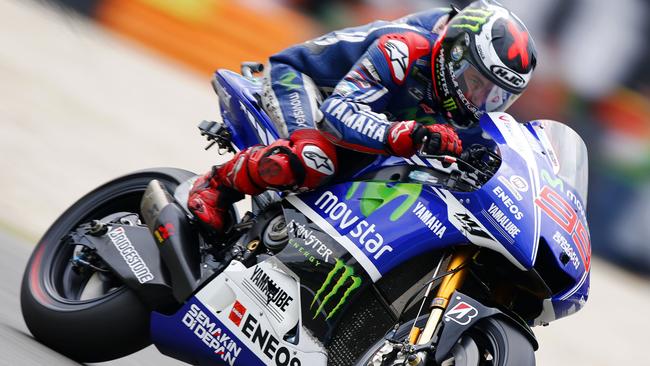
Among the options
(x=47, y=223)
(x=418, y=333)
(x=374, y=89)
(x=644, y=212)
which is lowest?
(x=644, y=212)

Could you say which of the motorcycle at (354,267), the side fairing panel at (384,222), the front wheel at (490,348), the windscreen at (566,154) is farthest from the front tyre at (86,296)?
the windscreen at (566,154)

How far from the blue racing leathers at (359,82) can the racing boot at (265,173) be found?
0.29 ft

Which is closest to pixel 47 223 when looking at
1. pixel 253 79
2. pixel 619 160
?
pixel 253 79

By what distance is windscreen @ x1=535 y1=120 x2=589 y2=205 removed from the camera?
4164mm

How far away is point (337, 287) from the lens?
166 inches

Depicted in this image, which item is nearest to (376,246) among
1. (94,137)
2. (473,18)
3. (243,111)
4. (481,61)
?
(481,61)

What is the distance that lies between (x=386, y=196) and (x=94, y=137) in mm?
5396

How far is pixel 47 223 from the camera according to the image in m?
7.47

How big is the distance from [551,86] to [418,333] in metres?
6.84

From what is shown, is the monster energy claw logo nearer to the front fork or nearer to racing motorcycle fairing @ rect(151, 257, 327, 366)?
the front fork

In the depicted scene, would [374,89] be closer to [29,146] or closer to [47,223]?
[47,223]

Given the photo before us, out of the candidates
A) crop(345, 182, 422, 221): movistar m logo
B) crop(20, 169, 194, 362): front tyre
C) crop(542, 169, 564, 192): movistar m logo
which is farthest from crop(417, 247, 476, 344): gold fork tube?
crop(20, 169, 194, 362): front tyre

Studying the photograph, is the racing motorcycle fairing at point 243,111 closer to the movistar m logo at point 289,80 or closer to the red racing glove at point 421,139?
the movistar m logo at point 289,80

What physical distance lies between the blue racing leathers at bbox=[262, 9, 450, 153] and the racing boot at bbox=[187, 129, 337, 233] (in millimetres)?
87
